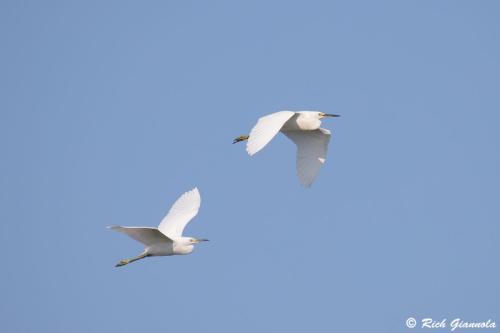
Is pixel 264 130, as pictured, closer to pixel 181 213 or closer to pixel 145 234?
pixel 145 234

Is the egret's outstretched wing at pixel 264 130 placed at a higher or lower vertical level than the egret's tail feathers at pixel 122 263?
higher

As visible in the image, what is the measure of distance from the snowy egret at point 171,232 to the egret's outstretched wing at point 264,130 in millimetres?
2968

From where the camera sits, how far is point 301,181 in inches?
1065

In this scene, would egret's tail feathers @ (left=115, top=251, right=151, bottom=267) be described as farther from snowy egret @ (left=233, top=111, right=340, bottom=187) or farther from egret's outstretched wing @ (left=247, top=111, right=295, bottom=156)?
egret's outstretched wing @ (left=247, top=111, right=295, bottom=156)

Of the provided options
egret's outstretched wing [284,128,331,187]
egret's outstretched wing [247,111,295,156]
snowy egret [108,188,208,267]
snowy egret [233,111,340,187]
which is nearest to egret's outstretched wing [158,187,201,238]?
snowy egret [108,188,208,267]

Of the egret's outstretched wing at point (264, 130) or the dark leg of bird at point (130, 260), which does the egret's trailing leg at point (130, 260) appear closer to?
the dark leg of bird at point (130, 260)

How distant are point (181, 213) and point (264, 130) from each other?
210 inches

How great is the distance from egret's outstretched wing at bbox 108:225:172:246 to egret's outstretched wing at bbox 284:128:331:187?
151 inches

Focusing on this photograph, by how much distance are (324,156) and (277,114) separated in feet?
9.13

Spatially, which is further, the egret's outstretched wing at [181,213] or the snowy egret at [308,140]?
the egret's outstretched wing at [181,213]

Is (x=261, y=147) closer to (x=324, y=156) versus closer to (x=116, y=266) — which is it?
(x=324, y=156)

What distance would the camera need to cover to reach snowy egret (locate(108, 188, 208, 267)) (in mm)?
25000

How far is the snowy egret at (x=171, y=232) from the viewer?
2500cm

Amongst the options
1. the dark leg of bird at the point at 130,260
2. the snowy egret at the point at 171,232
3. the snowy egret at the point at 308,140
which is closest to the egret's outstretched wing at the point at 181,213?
the snowy egret at the point at 171,232
